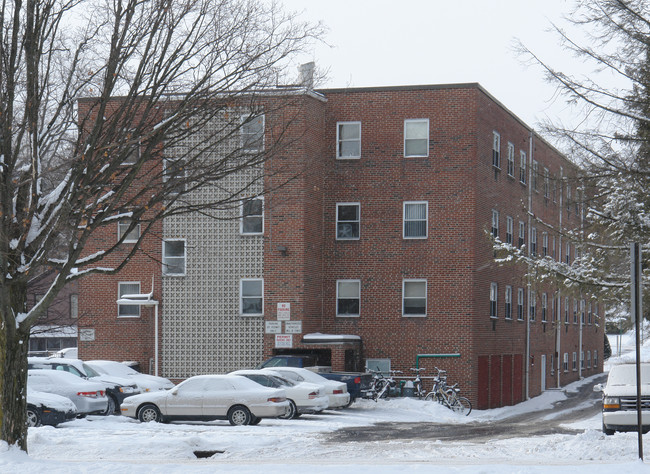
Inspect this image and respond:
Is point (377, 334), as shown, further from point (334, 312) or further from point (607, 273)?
point (607, 273)

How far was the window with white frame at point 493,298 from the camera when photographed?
40906 mm

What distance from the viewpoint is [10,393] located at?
615 inches

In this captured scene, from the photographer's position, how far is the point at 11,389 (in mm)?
15609

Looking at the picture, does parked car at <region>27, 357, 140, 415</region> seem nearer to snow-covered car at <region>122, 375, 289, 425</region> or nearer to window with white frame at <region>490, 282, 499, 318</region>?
snow-covered car at <region>122, 375, 289, 425</region>

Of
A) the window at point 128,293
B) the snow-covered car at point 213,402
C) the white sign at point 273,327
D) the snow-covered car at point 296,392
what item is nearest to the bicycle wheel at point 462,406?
the white sign at point 273,327

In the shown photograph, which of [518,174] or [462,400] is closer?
[462,400]

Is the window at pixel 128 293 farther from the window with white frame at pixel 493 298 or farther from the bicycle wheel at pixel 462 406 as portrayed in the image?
the window with white frame at pixel 493 298

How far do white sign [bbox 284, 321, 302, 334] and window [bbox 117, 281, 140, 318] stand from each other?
5.89 m

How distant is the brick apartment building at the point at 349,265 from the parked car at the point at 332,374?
1.92 meters

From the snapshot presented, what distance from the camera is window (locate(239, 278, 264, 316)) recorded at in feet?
121

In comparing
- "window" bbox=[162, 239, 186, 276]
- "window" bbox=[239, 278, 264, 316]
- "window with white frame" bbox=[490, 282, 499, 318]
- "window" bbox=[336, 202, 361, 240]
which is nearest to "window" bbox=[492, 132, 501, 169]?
"window with white frame" bbox=[490, 282, 499, 318]

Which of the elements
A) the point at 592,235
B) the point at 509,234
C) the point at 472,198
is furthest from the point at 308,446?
the point at 509,234

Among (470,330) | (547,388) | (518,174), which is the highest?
(518,174)

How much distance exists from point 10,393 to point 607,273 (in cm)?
1466
